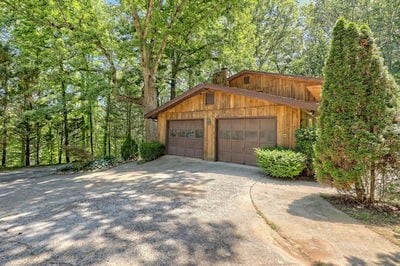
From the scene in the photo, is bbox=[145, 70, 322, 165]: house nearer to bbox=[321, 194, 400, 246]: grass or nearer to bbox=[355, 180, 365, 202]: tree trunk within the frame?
bbox=[355, 180, 365, 202]: tree trunk

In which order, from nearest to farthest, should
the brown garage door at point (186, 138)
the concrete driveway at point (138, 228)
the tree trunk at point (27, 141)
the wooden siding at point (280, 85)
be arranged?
the concrete driveway at point (138, 228), the wooden siding at point (280, 85), the brown garage door at point (186, 138), the tree trunk at point (27, 141)

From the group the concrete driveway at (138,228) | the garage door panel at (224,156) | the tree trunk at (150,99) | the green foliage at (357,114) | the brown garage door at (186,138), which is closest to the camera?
the concrete driveway at (138,228)

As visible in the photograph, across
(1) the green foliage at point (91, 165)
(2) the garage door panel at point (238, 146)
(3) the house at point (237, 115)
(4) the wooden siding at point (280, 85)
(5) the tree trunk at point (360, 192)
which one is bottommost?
(1) the green foliage at point (91, 165)

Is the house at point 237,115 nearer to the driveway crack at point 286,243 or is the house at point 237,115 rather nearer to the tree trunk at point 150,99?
the tree trunk at point 150,99

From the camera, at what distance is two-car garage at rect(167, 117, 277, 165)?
992 cm

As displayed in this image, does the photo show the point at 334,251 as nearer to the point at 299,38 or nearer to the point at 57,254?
the point at 57,254

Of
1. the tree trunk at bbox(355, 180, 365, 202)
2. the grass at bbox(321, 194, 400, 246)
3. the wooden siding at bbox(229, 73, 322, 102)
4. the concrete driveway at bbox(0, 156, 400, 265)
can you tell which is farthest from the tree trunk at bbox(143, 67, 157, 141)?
the tree trunk at bbox(355, 180, 365, 202)

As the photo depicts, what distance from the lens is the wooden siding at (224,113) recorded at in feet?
29.9

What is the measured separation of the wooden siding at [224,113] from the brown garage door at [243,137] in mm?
277

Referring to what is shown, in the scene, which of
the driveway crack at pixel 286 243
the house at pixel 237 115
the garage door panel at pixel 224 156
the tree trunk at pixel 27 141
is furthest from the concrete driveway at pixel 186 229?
the tree trunk at pixel 27 141

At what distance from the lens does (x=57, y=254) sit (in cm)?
315

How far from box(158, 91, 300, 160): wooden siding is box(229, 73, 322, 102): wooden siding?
2940mm

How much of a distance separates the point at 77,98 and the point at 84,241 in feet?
52.1

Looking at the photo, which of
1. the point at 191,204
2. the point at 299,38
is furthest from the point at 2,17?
the point at 299,38
